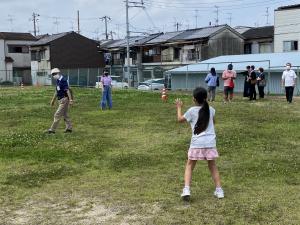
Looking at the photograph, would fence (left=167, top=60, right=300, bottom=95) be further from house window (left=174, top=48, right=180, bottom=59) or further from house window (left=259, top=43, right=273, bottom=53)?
house window (left=259, top=43, right=273, bottom=53)

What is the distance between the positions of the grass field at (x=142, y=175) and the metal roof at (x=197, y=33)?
4446 cm

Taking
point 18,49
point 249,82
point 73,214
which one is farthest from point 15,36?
point 73,214

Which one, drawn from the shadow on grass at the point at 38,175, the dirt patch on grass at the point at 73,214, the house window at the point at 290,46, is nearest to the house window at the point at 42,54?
the house window at the point at 290,46

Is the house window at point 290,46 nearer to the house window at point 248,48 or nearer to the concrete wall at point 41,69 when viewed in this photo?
the house window at point 248,48

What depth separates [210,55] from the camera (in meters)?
59.7

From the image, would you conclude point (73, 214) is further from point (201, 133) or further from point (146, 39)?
point (146, 39)

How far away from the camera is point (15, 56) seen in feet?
248

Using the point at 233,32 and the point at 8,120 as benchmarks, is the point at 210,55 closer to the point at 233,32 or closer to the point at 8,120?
the point at 233,32

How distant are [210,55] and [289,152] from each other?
50.0 meters

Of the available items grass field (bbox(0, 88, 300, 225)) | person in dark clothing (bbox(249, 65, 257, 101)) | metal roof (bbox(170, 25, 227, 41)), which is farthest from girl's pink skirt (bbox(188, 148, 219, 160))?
metal roof (bbox(170, 25, 227, 41))

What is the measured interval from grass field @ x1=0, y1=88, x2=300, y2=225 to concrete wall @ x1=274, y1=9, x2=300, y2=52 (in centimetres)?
3908

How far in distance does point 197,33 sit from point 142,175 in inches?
2128

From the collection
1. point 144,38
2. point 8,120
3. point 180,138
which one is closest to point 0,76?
point 144,38

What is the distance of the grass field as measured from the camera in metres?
6.47
